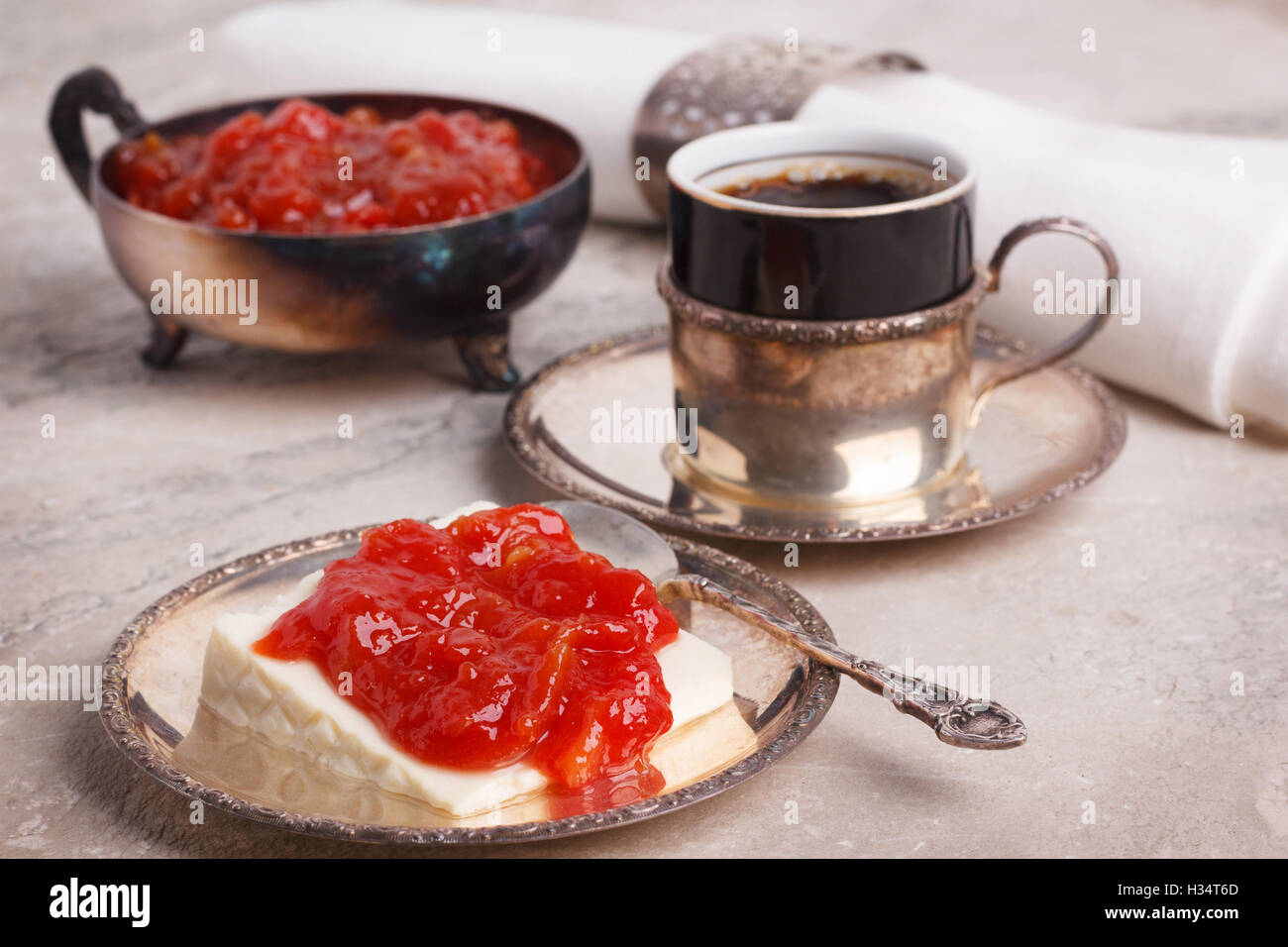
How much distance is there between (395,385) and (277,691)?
761mm

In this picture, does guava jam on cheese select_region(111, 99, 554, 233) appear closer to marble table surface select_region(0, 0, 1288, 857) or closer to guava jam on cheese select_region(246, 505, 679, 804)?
marble table surface select_region(0, 0, 1288, 857)

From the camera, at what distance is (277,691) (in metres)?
0.96

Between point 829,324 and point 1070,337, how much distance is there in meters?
0.32

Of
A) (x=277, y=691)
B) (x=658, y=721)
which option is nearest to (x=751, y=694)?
(x=658, y=721)

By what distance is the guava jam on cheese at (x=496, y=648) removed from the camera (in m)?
0.91

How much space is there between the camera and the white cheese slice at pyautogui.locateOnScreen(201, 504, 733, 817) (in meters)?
0.90

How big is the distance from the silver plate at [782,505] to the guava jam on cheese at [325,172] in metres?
0.22

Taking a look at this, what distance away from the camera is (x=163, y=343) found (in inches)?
67.3

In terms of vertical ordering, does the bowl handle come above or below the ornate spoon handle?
above

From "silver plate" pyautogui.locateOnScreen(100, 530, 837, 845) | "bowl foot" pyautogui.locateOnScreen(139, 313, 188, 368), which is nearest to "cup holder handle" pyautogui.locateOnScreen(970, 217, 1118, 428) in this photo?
"silver plate" pyautogui.locateOnScreen(100, 530, 837, 845)

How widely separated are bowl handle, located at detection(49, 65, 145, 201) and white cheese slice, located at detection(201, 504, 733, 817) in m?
0.92

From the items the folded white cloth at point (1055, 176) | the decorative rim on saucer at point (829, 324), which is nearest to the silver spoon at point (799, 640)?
the decorative rim on saucer at point (829, 324)

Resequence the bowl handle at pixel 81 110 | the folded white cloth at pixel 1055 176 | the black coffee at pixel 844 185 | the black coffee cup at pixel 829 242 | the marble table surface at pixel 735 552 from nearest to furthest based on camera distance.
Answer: the marble table surface at pixel 735 552 < the black coffee cup at pixel 829 242 < the black coffee at pixel 844 185 < the folded white cloth at pixel 1055 176 < the bowl handle at pixel 81 110

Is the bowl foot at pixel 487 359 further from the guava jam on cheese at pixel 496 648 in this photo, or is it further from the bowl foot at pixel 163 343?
the guava jam on cheese at pixel 496 648
